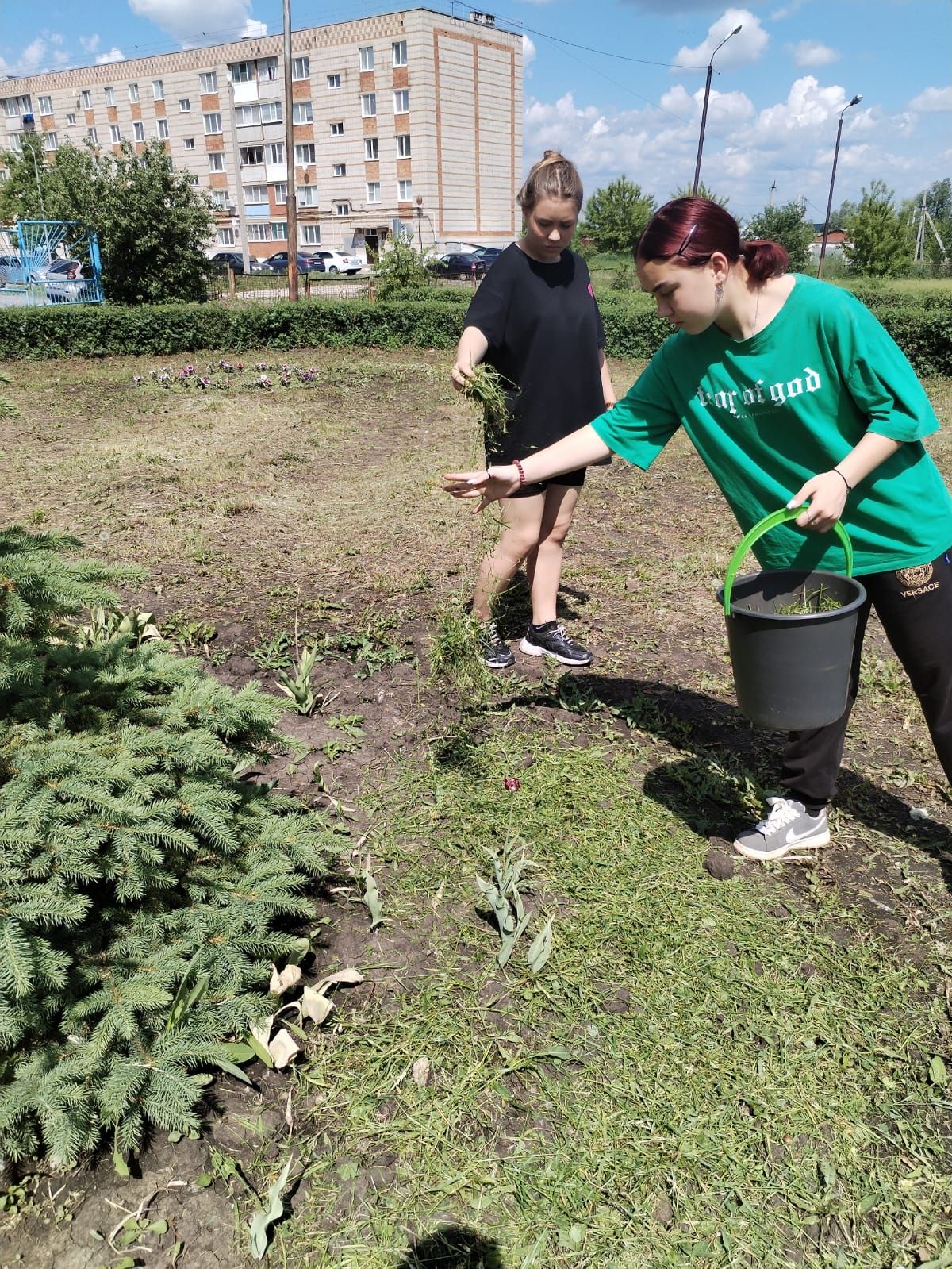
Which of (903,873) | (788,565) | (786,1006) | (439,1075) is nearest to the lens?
(439,1075)

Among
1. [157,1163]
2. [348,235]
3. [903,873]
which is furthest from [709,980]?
[348,235]

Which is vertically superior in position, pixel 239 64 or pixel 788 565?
pixel 239 64

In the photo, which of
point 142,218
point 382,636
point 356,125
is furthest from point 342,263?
point 382,636

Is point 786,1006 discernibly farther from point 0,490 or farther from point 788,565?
point 0,490

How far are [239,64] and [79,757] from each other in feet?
186

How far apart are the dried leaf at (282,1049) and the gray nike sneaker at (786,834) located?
A: 4.54ft

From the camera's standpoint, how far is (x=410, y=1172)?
1.65 metres

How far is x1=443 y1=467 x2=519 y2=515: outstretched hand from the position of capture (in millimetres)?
2545

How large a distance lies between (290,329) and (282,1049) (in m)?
14.6

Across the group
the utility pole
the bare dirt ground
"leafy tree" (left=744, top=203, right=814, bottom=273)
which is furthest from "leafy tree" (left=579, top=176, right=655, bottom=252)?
the bare dirt ground

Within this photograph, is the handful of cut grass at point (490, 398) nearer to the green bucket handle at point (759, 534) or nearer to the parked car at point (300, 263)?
the green bucket handle at point (759, 534)

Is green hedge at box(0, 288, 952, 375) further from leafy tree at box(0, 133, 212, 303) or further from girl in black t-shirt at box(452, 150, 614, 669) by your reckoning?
girl in black t-shirt at box(452, 150, 614, 669)

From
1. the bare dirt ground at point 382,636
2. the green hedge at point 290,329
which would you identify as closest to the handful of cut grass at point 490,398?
the bare dirt ground at point 382,636

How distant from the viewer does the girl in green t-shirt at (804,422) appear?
6.30 feet
